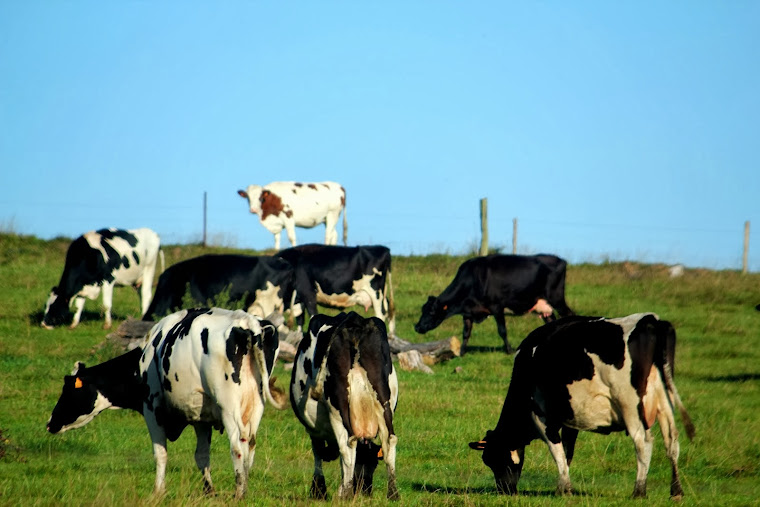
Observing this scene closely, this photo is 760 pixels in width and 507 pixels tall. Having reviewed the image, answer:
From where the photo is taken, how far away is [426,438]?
1258 centimetres

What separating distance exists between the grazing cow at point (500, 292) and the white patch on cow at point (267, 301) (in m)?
3.45

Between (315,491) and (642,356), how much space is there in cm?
321

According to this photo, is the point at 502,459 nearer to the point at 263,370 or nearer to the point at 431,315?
the point at 263,370

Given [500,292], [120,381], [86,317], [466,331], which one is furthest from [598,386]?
[86,317]

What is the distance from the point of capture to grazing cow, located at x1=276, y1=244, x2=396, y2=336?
23.9 m

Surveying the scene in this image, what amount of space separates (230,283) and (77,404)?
11.1 m

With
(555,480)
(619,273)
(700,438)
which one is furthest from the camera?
(619,273)

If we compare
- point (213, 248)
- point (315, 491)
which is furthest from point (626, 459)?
point (213, 248)

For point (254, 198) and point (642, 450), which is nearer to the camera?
point (642, 450)

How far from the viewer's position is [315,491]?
29.0ft

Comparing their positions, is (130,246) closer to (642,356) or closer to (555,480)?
(555,480)

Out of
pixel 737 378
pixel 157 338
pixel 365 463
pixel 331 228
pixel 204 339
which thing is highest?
pixel 331 228

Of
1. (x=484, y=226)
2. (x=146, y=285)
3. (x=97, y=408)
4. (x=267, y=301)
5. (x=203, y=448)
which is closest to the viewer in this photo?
(x=203, y=448)

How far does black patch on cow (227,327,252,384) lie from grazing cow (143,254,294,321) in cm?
1195
